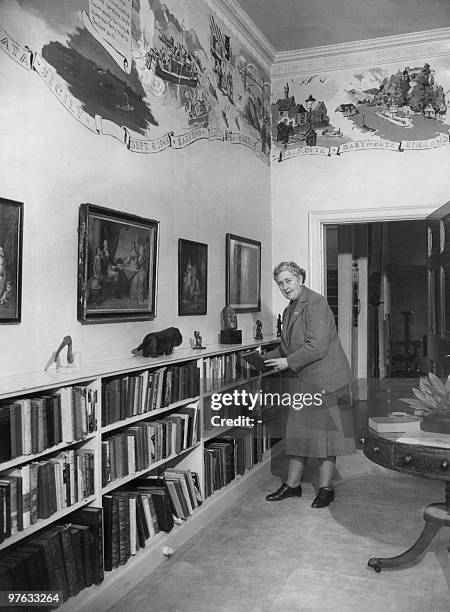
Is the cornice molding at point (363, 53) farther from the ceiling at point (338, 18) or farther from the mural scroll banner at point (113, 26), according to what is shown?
the mural scroll banner at point (113, 26)

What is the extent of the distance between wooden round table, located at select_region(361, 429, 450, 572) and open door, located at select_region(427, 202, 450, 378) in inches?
107

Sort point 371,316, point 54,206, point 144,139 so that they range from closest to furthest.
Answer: point 54,206 < point 144,139 < point 371,316

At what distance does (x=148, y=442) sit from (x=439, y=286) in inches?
155

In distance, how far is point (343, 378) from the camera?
4953 millimetres

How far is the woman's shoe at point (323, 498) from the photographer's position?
4895 millimetres

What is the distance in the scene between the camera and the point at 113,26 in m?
4.06

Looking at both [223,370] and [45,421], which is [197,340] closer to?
[223,370]

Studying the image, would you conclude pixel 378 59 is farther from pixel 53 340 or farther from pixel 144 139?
pixel 53 340

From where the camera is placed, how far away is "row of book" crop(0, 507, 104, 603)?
2.73 m

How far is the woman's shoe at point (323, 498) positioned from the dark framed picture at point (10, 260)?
2880mm

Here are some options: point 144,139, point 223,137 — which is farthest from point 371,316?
point 144,139

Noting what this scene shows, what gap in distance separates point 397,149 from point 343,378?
2911 millimetres

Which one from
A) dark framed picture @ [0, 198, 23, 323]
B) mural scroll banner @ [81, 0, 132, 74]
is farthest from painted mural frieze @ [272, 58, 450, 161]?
dark framed picture @ [0, 198, 23, 323]

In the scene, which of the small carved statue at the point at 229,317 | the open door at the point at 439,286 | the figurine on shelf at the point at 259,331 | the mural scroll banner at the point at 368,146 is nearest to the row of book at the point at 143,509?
the small carved statue at the point at 229,317
